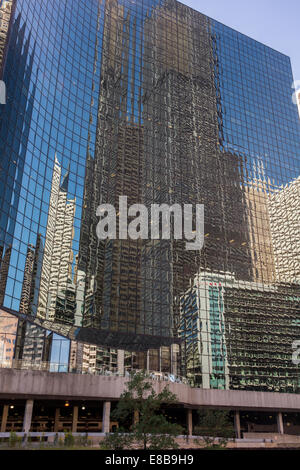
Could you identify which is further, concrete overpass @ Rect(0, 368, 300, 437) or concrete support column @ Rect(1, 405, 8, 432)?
concrete support column @ Rect(1, 405, 8, 432)

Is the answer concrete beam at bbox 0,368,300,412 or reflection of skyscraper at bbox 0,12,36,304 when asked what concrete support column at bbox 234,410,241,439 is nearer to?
concrete beam at bbox 0,368,300,412

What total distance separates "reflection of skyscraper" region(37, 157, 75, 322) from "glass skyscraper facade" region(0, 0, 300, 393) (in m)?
0.26

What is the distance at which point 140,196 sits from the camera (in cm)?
7625

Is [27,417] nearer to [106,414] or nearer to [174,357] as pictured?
[106,414]

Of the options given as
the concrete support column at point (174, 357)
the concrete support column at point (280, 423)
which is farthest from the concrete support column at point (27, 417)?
the concrete support column at point (280, 423)

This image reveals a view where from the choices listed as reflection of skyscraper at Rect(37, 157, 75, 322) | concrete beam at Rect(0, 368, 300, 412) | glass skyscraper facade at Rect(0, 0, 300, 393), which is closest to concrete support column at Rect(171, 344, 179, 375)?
glass skyscraper facade at Rect(0, 0, 300, 393)

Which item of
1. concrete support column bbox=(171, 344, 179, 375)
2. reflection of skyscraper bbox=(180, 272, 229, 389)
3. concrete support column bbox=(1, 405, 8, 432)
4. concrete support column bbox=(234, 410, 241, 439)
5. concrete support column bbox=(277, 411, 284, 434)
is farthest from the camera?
concrete support column bbox=(277, 411, 284, 434)

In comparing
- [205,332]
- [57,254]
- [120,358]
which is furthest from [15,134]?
[205,332]

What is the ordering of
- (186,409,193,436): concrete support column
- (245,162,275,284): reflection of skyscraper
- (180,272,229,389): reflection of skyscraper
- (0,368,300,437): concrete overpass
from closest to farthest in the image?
(0,368,300,437): concrete overpass < (186,409,193,436): concrete support column < (180,272,229,389): reflection of skyscraper < (245,162,275,284): reflection of skyscraper

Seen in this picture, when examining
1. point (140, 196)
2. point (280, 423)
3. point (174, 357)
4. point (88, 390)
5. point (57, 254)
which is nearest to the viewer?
point (88, 390)

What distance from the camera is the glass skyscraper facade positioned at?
2318 inches

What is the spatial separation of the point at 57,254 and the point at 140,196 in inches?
818

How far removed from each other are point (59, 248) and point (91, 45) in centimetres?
4573

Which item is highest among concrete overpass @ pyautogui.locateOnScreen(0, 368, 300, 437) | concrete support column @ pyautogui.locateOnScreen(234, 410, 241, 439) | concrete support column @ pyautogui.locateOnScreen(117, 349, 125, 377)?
concrete support column @ pyautogui.locateOnScreen(117, 349, 125, 377)
